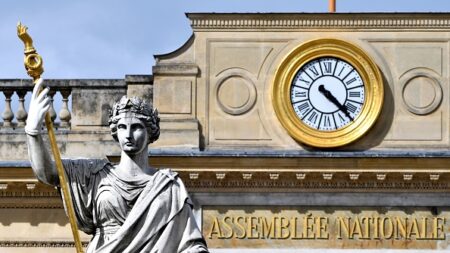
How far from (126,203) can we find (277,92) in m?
32.1

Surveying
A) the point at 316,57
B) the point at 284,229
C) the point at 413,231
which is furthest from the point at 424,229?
the point at 316,57

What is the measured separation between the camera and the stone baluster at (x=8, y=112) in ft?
150

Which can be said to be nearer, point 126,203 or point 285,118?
point 126,203

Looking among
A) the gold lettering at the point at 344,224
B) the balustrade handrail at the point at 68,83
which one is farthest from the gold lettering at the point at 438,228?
the balustrade handrail at the point at 68,83

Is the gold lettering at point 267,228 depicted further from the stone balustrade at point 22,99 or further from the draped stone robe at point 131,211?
the draped stone robe at point 131,211

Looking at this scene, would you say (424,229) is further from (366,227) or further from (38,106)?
(38,106)

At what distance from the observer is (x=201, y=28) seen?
45406 mm

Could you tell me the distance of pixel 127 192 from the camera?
13242 mm

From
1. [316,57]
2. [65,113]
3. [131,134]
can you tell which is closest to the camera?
[131,134]

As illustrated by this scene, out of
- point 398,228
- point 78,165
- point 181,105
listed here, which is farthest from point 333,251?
point 78,165

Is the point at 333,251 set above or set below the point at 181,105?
below

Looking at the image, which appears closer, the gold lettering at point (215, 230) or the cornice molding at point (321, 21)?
the gold lettering at point (215, 230)

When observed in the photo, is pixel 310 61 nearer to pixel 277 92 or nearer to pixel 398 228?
pixel 277 92

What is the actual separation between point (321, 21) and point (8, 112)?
6.33 metres
